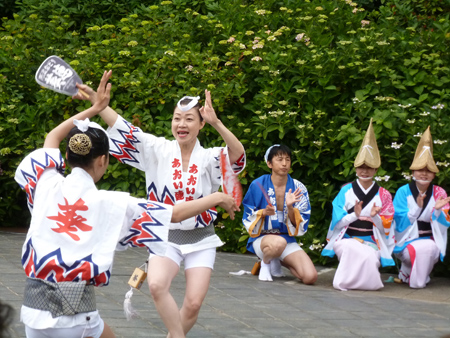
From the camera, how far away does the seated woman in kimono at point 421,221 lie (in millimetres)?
7484

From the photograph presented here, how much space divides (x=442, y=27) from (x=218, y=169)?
4.67m

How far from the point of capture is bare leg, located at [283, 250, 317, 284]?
7475mm

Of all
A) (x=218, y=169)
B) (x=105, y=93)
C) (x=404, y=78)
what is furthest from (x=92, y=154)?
(x=404, y=78)

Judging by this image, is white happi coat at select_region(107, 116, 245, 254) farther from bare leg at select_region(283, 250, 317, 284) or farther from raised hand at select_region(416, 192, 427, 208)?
raised hand at select_region(416, 192, 427, 208)

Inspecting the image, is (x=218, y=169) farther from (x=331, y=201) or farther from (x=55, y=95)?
(x=55, y=95)

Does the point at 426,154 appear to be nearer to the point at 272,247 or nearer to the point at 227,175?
the point at 272,247

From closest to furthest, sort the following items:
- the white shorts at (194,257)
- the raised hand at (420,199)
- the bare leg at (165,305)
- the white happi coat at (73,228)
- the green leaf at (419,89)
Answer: the white happi coat at (73,228)
the bare leg at (165,305)
the white shorts at (194,257)
the raised hand at (420,199)
the green leaf at (419,89)

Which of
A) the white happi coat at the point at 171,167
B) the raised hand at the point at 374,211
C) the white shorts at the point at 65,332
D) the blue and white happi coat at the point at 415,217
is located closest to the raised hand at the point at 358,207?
the raised hand at the point at 374,211

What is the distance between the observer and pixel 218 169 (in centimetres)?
520

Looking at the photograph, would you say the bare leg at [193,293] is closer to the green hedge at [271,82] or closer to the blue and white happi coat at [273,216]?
the blue and white happi coat at [273,216]

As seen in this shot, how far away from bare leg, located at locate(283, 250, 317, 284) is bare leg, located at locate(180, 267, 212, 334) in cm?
276

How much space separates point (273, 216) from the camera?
778 cm

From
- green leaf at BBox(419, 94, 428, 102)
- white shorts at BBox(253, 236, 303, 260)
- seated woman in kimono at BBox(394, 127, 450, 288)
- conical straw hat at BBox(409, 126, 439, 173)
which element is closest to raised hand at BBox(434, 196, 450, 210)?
seated woman in kimono at BBox(394, 127, 450, 288)

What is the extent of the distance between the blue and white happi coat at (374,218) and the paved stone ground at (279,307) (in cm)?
40
